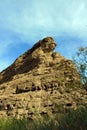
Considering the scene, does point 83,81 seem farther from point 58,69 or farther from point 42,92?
point 58,69

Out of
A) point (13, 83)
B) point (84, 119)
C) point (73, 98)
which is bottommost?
point (84, 119)

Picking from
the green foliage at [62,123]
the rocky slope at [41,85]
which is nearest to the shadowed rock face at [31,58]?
the rocky slope at [41,85]

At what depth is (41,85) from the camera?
34.0 metres

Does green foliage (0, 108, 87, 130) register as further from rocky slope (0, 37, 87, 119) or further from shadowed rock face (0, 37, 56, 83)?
shadowed rock face (0, 37, 56, 83)

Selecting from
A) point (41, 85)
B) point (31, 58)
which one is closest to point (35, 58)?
point (31, 58)

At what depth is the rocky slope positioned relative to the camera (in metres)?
28.9

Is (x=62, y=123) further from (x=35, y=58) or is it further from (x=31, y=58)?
(x=31, y=58)

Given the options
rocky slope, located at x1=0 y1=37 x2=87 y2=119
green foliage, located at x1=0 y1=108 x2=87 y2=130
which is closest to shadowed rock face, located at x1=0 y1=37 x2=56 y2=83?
rocky slope, located at x1=0 y1=37 x2=87 y2=119

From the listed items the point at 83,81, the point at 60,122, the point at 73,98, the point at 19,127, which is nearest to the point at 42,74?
the point at 73,98

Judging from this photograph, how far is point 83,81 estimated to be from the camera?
75.5ft

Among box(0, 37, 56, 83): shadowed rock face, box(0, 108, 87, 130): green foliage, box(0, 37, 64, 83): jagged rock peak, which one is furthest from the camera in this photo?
box(0, 37, 56, 83): shadowed rock face

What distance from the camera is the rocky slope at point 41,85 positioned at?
94.7ft

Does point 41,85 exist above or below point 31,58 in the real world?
below

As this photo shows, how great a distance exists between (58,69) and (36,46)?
6.96m
